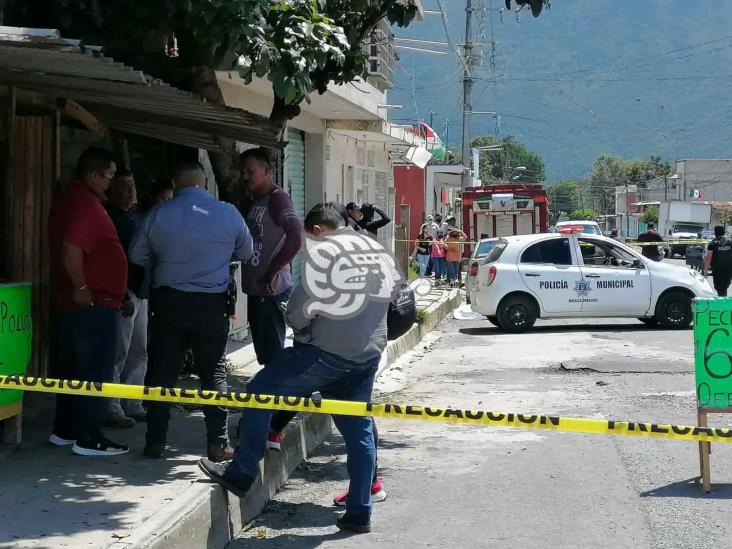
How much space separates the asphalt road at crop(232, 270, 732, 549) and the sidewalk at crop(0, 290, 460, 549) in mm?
253

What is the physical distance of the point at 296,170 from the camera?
1942 centimetres

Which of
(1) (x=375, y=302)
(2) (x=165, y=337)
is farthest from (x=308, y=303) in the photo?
(2) (x=165, y=337)

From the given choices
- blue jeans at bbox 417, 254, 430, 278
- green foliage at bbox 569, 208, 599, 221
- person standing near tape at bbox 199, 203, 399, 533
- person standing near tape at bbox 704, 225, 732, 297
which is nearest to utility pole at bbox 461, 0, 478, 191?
blue jeans at bbox 417, 254, 430, 278

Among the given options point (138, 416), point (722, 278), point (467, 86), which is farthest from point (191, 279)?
point (467, 86)

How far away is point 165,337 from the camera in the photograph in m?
6.22

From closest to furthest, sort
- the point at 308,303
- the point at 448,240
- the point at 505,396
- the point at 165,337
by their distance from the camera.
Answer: the point at 308,303 → the point at 165,337 → the point at 505,396 → the point at 448,240

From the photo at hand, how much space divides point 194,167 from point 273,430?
182 cm

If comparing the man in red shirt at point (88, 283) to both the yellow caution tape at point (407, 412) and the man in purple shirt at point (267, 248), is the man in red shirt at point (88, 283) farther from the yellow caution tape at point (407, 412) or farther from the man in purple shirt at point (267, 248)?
the yellow caution tape at point (407, 412)

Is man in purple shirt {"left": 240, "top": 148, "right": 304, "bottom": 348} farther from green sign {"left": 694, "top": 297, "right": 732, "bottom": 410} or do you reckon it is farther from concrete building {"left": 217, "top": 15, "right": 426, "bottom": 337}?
concrete building {"left": 217, "top": 15, "right": 426, "bottom": 337}

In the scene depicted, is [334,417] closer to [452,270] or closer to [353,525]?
[353,525]

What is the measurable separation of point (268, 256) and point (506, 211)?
29.0 meters

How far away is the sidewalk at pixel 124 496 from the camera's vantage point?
494cm

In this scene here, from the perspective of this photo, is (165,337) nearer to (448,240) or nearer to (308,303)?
(308,303)

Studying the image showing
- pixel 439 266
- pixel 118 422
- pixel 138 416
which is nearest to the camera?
pixel 118 422
